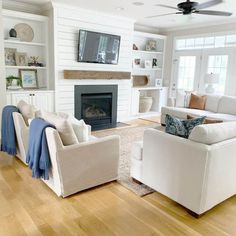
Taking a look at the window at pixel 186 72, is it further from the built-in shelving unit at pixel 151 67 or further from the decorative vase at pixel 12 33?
the decorative vase at pixel 12 33

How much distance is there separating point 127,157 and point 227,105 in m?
2.88

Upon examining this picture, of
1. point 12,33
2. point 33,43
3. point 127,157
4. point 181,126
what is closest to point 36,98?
point 33,43

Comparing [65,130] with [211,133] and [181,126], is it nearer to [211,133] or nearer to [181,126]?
[181,126]

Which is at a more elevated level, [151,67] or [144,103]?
[151,67]

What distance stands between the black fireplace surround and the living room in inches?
1.0

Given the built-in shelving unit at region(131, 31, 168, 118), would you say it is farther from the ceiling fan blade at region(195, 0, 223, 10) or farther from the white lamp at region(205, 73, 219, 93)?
the ceiling fan blade at region(195, 0, 223, 10)

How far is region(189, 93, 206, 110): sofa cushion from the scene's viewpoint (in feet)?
18.9

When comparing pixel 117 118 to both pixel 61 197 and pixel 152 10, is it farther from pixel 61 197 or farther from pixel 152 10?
pixel 61 197

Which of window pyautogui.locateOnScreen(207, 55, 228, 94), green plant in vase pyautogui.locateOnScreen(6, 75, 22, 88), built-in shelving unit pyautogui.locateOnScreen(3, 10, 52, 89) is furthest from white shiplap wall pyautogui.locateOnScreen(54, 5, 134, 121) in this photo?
window pyautogui.locateOnScreen(207, 55, 228, 94)

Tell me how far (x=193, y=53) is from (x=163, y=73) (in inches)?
48.4

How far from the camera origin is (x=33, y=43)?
496 cm

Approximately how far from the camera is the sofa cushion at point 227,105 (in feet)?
17.2

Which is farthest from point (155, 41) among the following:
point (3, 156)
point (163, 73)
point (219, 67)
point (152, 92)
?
point (3, 156)

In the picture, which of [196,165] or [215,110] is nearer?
[196,165]
